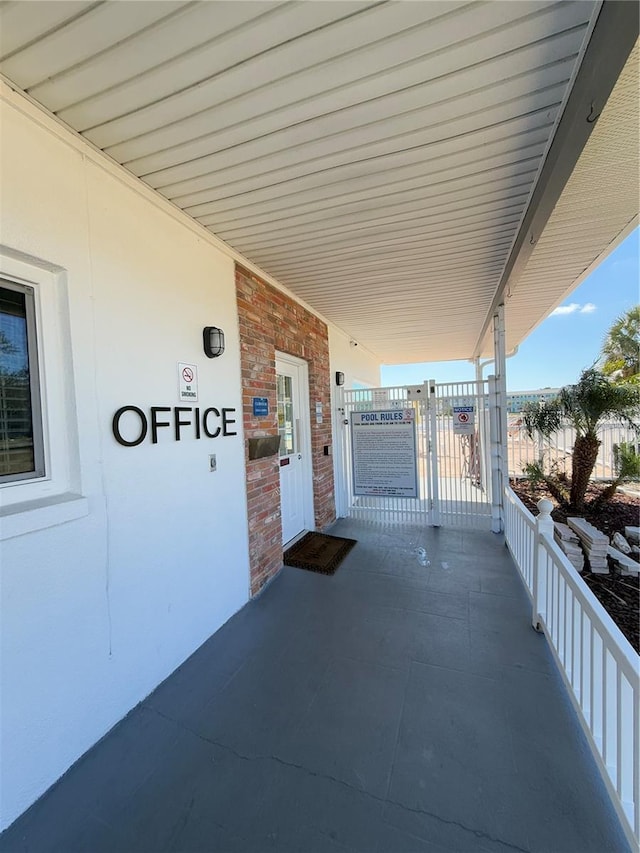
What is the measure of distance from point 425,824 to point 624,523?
4.74 meters

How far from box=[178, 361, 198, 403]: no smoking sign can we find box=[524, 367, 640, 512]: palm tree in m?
5.20

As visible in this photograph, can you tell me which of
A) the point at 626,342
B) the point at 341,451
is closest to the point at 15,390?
the point at 341,451

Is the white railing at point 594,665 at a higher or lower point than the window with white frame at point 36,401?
lower

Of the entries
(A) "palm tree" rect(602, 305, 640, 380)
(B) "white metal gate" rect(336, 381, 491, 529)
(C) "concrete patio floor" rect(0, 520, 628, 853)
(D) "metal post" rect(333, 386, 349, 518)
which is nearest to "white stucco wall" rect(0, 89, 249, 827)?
(C) "concrete patio floor" rect(0, 520, 628, 853)

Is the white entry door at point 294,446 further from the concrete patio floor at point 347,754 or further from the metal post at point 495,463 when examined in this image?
the metal post at point 495,463

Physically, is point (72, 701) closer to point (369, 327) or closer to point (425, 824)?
point (425, 824)

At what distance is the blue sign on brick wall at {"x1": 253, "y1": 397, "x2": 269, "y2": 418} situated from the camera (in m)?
3.33

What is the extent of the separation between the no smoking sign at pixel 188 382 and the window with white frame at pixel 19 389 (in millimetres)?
859

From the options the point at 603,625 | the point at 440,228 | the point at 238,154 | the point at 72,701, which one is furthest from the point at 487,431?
the point at 72,701

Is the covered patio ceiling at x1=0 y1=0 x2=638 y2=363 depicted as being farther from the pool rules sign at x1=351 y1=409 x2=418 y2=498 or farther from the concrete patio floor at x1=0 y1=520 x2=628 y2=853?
the concrete patio floor at x1=0 y1=520 x2=628 y2=853

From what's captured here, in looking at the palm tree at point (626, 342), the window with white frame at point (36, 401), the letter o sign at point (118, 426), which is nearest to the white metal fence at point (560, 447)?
the palm tree at point (626, 342)

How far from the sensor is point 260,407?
11.2 feet

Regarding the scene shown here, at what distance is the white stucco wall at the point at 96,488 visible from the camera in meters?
1.51

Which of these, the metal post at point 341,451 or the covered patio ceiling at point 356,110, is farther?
the metal post at point 341,451
